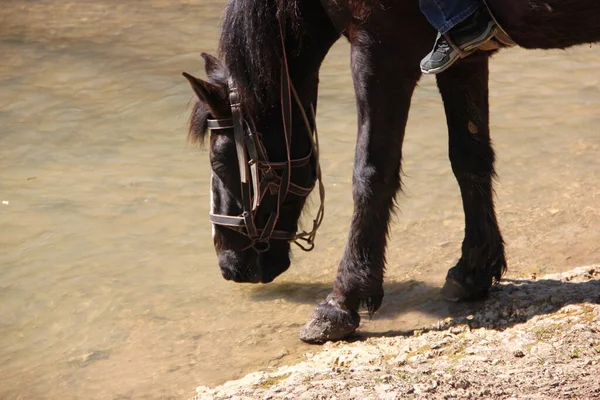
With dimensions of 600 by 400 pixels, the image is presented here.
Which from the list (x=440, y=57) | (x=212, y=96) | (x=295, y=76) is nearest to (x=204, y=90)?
(x=212, y=96)

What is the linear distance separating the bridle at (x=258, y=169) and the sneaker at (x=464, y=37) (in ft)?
2.59

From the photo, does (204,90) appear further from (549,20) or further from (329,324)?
(549,20)

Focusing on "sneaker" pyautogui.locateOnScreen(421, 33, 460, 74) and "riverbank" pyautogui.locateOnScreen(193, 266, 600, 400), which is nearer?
"riverbank" pyautogui.locateOnScreen(193, 266, 600, 400)

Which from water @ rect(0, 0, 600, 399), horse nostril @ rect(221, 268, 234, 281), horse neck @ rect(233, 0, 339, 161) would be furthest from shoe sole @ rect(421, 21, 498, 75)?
horse nostril @ rect(221, 268, 234, 281)

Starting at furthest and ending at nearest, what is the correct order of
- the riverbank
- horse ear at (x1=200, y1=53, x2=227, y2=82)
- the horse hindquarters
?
1. horse ear at (x1=200, y1=53, x2=227, y2=82)
2. the horse hindquarters
3. the riverbank

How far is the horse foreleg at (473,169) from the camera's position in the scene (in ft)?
13.0

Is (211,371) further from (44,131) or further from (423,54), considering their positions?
(44,131)

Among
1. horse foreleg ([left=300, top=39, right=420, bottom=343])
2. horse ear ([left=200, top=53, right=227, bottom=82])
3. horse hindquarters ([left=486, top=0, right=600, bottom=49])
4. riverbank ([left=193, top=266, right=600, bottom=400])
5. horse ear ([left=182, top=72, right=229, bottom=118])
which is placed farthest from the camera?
horse ear ([left=200, top=53, right=227, bottom=82])

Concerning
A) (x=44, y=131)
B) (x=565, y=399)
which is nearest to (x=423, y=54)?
(x=565, y=399)

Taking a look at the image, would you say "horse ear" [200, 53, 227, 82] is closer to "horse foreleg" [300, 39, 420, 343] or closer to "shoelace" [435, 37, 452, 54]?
"horse foreleg" [300, 39, 420, 343]

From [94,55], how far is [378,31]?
5694 millimetres

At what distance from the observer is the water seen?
4.06 metres

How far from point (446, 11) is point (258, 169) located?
1.19 metres

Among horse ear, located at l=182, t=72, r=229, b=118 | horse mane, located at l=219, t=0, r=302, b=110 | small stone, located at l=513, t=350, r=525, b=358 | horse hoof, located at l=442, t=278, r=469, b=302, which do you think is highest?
horse mane, located at l=219, t=0, r=302, b=110
